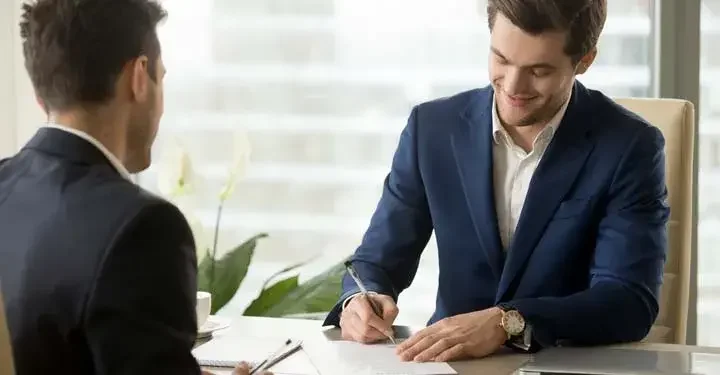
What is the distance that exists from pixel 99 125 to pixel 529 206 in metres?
0.94

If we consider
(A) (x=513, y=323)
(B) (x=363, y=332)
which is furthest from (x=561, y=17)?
(B) (x=363, y=332)

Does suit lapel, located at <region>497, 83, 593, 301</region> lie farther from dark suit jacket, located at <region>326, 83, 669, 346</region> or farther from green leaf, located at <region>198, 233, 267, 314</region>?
green leaf, located at <region>198, 233, 267, 314</region>

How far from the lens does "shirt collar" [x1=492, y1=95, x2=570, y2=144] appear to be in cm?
200

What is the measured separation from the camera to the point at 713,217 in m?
3.00

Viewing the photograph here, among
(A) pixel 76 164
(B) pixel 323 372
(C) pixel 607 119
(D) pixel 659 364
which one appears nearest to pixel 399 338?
(B) pixel 323 372

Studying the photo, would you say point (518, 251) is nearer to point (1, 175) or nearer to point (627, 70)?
point (1, 175)

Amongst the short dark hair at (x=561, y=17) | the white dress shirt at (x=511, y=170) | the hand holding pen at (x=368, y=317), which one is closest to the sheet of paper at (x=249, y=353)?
the hand holding pen at (x=368, y=317)

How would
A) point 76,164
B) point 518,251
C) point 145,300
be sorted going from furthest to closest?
point 518,251 < point 76,164 < point 145,300

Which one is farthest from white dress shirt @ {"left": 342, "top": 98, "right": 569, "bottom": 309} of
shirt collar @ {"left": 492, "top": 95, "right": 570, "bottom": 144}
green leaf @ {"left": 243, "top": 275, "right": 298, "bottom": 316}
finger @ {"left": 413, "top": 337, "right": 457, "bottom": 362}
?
green leaf @ {"left": 243, "top": 275, "right": 298, "bottom": 316}

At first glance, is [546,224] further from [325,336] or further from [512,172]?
[325,336]

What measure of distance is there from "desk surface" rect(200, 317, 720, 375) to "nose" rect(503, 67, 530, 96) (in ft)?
1.56

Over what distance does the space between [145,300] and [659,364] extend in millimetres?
840

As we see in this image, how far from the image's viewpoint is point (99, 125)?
4.05 feet

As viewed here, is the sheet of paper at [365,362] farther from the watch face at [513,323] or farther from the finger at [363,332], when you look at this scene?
the watch face at [513,323]
